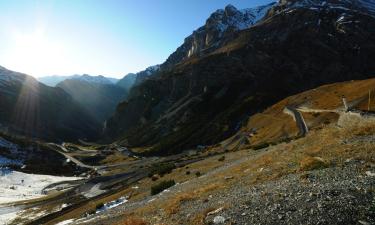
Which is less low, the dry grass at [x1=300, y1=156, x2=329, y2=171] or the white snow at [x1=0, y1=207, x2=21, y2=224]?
the dry grass at [x1=300, y1=156, x2=329, y2=171]

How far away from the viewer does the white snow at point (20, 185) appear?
10780 centimetres

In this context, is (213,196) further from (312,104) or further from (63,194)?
(312,104)

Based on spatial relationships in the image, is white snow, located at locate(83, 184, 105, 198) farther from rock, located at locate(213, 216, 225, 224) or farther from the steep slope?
rock, located at locate(213, 216, 225, 224)

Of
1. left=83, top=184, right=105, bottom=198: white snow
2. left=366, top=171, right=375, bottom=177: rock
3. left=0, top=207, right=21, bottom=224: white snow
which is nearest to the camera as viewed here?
left=366, top=171, right=375, bottom=177: rock

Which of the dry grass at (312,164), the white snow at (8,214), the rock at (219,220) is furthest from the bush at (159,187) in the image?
the white snow at (8,214)

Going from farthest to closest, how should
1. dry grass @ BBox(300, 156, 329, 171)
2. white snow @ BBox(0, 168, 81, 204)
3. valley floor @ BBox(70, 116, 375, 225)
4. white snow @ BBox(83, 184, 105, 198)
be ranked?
white snow @ BBox(0, 168, 81, 204), white snow @ BBox(83, 184, 105, 198), dry grass @ BBox(300, 156, 329, 171), valley floor @ BBox(70, 116, 375, 225)

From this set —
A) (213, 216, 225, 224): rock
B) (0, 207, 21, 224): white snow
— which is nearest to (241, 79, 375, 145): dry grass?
(0, 207, 21, 224): white snow

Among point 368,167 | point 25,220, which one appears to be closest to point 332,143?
point 368,167

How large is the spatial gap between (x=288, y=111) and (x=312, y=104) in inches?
330

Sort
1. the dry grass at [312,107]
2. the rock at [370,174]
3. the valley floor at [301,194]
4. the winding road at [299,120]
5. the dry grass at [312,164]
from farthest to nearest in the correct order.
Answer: the dry grass at [312,107] → the winding road at [299,120] → the dry grass at [312,164] → the rock at [370,174] → the valley floor at [301,194]

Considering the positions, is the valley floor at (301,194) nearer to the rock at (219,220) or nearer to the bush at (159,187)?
the rock at (219,220)

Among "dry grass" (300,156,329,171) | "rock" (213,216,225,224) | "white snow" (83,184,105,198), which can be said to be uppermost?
"dry grass" (300,156,329,171)

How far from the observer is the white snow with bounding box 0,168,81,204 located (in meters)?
108

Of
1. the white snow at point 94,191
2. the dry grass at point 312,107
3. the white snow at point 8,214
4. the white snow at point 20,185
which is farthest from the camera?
the white snow at point 20,185
